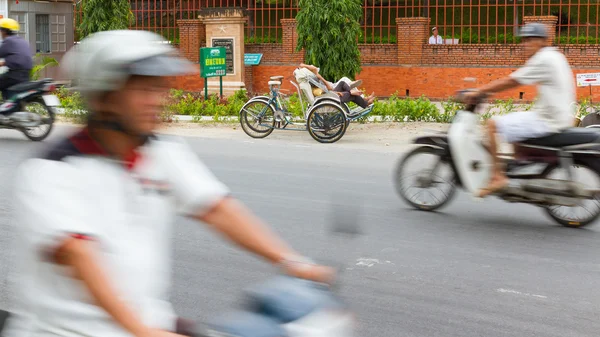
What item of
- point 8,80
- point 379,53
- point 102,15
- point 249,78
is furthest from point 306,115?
point 102,15

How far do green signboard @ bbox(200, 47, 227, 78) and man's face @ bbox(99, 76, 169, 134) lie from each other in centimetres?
1962

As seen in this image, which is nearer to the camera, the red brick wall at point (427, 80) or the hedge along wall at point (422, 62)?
the hedge along wall at point (422, 62)

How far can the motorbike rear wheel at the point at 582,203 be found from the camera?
8329 millimetres

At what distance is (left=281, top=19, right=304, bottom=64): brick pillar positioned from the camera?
29484 mm

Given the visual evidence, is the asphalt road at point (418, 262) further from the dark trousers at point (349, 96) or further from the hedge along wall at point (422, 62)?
the hedge along wall at point (422, 62)

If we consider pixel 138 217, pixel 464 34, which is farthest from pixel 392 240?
pixel 464 34

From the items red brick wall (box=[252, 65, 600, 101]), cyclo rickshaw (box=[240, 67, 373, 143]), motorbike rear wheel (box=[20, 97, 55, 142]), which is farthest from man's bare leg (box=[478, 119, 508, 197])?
red brick wall (box=[252, 65, 600, 101])

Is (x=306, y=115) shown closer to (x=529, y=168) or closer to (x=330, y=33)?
(x=529, y=168)

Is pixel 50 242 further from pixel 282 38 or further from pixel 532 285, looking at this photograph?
pixel 282 38

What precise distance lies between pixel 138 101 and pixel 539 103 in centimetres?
656

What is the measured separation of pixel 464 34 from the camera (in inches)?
1149

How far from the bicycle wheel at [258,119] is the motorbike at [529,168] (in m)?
7.38

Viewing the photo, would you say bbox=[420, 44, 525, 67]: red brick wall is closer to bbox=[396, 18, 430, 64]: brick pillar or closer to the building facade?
bbox=[396, 18, 430, 64]: brick pillar

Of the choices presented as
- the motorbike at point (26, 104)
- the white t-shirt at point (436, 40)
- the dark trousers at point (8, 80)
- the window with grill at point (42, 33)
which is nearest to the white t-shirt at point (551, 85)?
the motorbike at point (26, 104)
